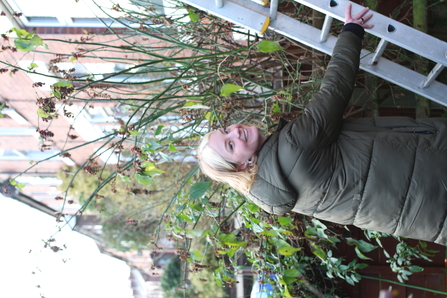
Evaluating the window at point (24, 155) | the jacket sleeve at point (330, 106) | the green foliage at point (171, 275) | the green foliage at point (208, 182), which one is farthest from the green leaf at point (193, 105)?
the window at point (24, 155)

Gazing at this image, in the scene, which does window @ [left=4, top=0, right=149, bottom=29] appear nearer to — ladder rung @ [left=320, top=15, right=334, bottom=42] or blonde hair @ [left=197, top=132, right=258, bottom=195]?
ladder rung @ [left=320, top=15, right=334, bottom=42]

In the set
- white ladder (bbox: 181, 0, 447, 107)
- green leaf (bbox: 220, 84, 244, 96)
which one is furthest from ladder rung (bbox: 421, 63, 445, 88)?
green leaf (bbox: 220, 84, 244, 96)

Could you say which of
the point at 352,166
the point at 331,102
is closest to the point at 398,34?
the point at 331,102

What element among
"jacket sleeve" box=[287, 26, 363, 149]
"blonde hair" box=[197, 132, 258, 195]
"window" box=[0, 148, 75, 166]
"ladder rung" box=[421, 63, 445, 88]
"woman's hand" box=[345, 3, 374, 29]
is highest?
"window" box=[0, 148, 75, 166]

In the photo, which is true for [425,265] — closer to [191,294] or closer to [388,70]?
[388,70]

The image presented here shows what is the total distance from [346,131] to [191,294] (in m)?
5.22

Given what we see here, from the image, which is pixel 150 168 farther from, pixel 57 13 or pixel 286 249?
pixel 57 13

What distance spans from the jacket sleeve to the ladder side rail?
31cm

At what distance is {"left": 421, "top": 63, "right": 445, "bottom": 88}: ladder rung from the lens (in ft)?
7.07

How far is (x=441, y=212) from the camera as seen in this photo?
1.62 meters

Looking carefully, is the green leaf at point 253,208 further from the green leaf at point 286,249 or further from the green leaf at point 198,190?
the green leaf at point 198,190

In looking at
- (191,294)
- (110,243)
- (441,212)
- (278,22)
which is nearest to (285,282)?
(441,212)

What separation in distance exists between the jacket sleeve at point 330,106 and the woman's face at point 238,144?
187 mm

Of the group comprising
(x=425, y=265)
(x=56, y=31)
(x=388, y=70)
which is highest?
(x=56, y=31)
